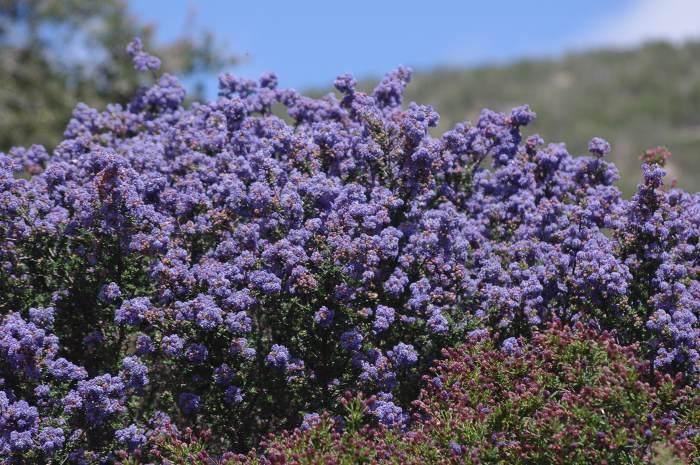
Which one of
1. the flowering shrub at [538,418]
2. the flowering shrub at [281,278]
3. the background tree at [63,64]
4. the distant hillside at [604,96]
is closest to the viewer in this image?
the flowering shrub at [538,418]

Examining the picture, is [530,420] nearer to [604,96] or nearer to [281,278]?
[281,278]

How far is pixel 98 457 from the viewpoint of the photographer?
6.55m

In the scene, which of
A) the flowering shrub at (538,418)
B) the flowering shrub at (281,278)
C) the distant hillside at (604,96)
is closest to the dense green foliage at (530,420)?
the flowering shrub at (538,418)

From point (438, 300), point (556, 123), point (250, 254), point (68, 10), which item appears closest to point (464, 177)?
point (438, 300)

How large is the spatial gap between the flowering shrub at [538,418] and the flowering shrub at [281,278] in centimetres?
58

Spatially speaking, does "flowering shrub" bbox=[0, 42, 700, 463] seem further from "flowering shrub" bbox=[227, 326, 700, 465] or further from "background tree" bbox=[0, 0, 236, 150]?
"background tree" bbox=[0, 0, 236, 150]

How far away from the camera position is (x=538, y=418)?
5.62m

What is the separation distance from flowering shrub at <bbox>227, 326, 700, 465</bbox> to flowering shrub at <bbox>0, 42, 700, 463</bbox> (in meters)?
0.58

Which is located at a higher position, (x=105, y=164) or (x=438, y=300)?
(x=105, y=164)

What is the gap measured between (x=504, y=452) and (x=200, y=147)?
3.59 metres

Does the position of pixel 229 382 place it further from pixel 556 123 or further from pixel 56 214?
pixel 556 123

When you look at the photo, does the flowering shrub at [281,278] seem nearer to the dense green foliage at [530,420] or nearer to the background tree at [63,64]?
the dense green foliage at [530,420]

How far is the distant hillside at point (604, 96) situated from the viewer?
37.9 metres

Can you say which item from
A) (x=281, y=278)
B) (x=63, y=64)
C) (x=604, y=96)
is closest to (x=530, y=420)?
(x=281, y=278)
